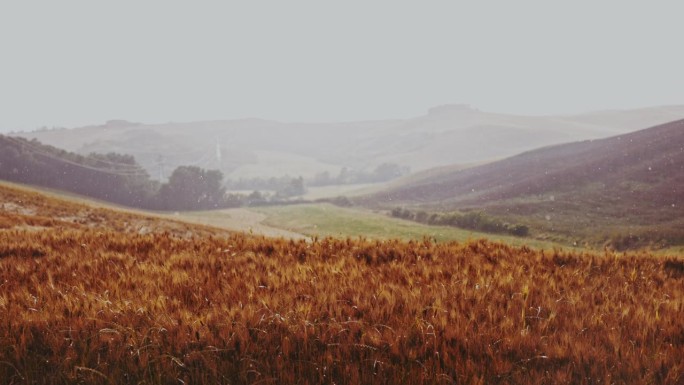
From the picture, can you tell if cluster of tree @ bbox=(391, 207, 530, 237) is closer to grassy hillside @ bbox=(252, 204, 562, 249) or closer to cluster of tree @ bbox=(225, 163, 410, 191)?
grassy hillside @ bbox=(252, 204, 562, 249)

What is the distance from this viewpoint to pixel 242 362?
2.74 metres

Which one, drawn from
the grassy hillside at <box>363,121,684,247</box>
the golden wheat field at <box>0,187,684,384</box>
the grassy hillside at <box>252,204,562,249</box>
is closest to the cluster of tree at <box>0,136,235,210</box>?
the grassy hillside at <box>252,204,562,249</box>

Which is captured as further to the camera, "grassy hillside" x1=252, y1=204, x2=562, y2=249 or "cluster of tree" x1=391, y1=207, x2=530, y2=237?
"cluster of tree" x1=391, y1=207, x2=530, y2=237

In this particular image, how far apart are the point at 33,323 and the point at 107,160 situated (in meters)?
88.8

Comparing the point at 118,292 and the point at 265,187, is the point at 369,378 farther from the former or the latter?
the point at 265,187

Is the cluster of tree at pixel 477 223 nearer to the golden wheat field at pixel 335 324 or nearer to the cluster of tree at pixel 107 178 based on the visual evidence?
the golden wheat field at pixel 335 324

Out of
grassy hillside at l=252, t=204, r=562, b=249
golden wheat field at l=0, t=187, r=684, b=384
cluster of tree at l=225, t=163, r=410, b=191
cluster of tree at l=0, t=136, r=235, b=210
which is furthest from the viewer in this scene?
cluster of tree at l=225, t=163, r=410, b=191

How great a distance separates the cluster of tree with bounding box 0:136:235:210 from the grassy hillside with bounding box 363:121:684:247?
45828 mm

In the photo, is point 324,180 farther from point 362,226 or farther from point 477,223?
point 477,223

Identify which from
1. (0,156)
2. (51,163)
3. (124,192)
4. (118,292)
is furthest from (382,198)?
(118,292)

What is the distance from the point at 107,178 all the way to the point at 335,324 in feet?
277

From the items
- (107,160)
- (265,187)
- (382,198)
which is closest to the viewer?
(107,160)

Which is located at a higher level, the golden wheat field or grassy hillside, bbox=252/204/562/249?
the golden wheat field

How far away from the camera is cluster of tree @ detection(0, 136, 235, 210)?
7050 centimetres
